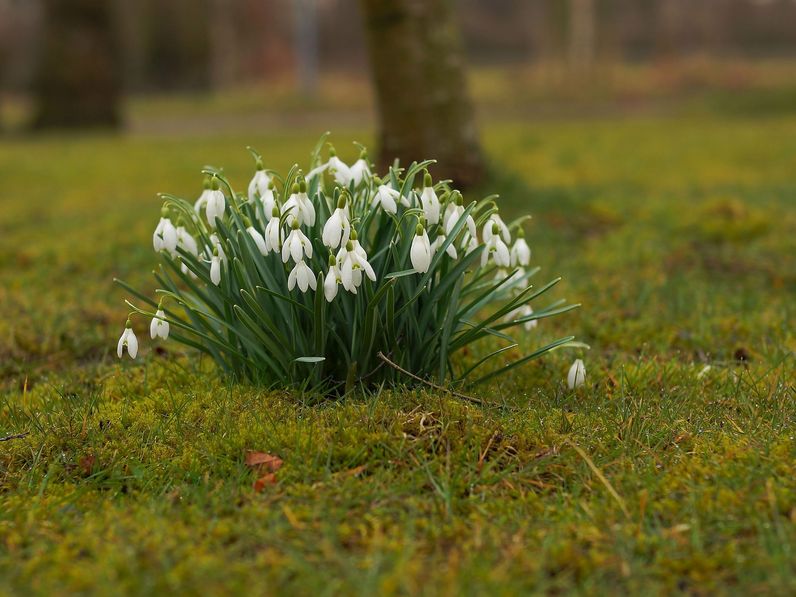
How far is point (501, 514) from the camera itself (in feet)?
6.93

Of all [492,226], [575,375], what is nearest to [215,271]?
[492,226]

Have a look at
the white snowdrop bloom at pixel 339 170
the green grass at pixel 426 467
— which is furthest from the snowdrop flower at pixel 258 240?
the green grass at pixel 426 467

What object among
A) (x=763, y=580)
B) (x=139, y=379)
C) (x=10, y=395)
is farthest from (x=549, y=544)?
(x=10, y=395)

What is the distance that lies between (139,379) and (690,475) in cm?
184

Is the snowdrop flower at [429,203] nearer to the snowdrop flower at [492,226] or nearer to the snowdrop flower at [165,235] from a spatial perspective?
the snowdrop flower at [492,226]

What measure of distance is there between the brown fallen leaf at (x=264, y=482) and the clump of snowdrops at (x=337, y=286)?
39cm

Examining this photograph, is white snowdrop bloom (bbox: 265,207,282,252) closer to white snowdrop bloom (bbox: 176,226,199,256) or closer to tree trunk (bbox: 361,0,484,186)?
white snowdrop bloom (bbox: 176,226,199,256)

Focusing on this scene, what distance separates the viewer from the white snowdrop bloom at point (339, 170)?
278 cm

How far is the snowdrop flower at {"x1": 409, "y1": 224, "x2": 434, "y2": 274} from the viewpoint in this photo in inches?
94.4

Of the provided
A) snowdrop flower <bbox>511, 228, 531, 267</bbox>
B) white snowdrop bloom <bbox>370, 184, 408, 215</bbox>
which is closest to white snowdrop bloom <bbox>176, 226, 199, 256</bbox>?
white snowdrop bloom <bbox>370, 184, 408, 215</bbox>

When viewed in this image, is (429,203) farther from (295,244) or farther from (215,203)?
(215,203)

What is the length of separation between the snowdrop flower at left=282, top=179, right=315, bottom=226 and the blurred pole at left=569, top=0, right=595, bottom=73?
1795 cm

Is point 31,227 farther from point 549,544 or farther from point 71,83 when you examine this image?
point 71,83

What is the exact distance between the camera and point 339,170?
281 centimetres
